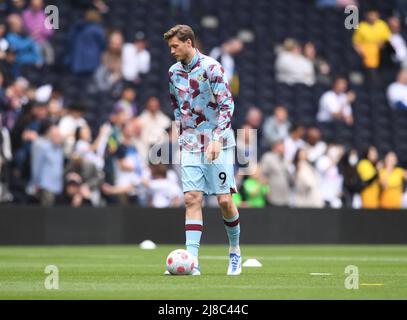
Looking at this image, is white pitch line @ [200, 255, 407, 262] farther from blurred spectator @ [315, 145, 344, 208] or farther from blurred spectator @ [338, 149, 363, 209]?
blurred spectator @ [338, 149, 363, 209]

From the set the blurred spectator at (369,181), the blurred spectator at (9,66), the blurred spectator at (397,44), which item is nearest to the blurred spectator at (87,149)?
the blurred spectator at (9,66)

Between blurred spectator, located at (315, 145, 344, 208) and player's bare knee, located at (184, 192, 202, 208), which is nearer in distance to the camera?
player's bare knee, located at (184, 192, 202, 208)

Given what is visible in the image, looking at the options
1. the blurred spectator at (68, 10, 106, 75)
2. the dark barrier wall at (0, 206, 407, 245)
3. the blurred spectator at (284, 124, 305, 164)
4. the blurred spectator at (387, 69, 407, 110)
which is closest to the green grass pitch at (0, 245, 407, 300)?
the dark barrier wall at (0, 206, 407, 245)

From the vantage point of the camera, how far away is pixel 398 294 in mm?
10680

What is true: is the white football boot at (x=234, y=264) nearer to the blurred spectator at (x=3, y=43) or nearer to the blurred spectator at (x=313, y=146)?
the blurred spectator at (x=3, y=43)

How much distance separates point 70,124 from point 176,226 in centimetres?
306

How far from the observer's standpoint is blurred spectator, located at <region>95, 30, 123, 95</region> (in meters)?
24.5

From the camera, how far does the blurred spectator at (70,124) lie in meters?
22.0

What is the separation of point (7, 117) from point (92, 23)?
3786mm

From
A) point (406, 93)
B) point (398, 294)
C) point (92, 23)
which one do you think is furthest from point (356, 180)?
point (398, 294)

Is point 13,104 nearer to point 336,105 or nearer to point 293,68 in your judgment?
point 293,68

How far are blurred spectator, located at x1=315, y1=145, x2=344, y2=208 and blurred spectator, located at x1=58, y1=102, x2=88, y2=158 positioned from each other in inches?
220

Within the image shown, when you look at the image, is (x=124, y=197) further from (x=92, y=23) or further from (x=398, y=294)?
(x=398, y=294)

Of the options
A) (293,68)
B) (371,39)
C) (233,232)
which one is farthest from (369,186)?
(233,232)
